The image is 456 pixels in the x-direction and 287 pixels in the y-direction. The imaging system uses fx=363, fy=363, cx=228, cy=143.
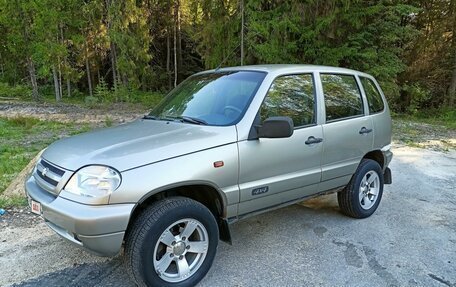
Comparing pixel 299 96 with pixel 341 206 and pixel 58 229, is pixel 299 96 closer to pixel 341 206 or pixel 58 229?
pixel 341 206

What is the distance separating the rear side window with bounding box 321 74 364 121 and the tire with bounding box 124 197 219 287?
177cm

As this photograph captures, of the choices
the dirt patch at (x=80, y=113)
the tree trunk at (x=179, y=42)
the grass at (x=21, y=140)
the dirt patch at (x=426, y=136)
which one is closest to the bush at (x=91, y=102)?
the dirt patch at (x=80, y=113)

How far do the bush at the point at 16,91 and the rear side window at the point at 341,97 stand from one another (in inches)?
797

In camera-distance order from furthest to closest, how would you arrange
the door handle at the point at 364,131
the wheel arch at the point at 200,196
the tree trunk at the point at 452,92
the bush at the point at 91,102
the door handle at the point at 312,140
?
the tree trunk at the point at 452,92
the bush at the point at 91,102
the door handle at the point at 364,131
the door handle at the point at 312,140
the wheel arch at the point at 200,196

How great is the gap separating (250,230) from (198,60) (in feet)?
67.9

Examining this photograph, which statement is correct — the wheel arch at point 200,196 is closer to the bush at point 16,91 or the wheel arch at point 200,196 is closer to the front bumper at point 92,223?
the front bumper at point 92,223

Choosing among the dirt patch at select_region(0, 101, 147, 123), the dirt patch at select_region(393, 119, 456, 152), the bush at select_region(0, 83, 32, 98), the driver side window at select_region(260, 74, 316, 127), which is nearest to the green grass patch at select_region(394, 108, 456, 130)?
the dirt patch at select_region(393, 119, 456, 152)

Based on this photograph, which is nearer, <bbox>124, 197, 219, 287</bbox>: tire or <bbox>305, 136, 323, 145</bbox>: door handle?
<bbox>124, 197, 219, 287</bbox>: tire

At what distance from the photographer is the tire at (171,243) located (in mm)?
2570

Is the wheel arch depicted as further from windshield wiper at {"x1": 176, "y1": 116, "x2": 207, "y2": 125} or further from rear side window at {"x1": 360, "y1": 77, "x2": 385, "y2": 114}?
rear side window at {"x1": 360, "y1": 77, "x2": 385, "y2": 114}

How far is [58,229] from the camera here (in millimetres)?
2615

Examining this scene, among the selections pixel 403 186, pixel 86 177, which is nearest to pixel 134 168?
pixel 86 177

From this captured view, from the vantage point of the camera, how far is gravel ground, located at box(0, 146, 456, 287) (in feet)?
9.95

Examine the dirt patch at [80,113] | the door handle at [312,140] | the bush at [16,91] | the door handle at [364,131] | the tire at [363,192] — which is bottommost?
the bush at [16,91]
